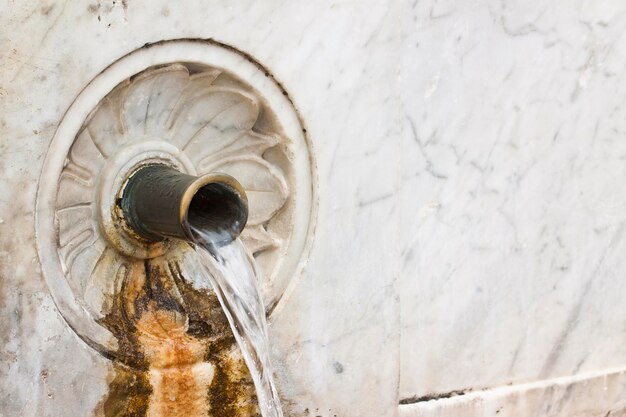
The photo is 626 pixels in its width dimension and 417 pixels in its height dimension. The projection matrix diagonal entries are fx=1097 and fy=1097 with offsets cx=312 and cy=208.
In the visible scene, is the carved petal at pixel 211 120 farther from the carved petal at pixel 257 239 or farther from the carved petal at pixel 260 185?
the carved petal at pixel 257 239

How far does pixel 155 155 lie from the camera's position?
2828 millimetres

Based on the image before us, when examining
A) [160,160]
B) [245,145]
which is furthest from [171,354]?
[245,145]

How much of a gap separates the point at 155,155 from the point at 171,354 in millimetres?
511

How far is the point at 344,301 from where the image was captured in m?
3.12

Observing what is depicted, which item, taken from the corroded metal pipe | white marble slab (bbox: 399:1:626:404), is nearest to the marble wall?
white marble slab (bbox: 399:1:626:404)

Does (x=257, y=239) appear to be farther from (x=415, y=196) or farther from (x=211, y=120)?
(x=415, y=196)

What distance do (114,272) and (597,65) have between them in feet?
5.90

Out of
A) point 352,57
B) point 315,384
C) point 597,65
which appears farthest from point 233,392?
point 597,65

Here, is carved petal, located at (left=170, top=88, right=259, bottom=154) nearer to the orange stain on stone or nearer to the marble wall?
the marble wall

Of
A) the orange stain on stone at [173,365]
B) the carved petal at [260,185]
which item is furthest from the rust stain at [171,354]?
the carved petal at [260,185]

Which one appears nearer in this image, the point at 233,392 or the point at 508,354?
the point at 233,392

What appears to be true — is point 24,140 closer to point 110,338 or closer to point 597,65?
point 110,338

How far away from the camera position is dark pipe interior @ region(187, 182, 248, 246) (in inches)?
105

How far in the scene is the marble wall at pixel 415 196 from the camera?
98.3 inches
